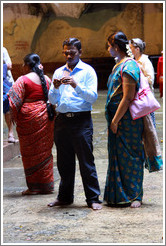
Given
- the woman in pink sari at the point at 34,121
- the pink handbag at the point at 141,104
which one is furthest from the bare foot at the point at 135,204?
the woman in pink sari at the point at 34,121

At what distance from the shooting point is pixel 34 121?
5.81 meters

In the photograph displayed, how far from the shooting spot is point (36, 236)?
425cm

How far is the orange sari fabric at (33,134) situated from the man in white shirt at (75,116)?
0.72 meters

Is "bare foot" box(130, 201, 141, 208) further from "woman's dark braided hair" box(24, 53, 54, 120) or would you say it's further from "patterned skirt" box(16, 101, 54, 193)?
"woman's dark braided hair" box(24, 53, 54, 120)

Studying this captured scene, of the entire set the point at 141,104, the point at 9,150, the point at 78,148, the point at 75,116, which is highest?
the point at 141,104

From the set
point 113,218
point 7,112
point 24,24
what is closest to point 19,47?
point 24,24

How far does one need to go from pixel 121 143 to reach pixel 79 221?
94 centimetres

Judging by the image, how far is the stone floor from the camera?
4.14m

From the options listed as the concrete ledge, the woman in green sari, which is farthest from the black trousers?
the concrete ledge

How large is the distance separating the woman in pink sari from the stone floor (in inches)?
9.3

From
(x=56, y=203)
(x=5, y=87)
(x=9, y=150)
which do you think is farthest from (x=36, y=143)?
(x=5, y=87)

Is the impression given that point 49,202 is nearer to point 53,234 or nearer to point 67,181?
point 67,181

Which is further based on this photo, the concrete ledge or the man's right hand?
the concrete ledge

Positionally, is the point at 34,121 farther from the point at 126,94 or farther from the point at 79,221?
the point at 79,221
